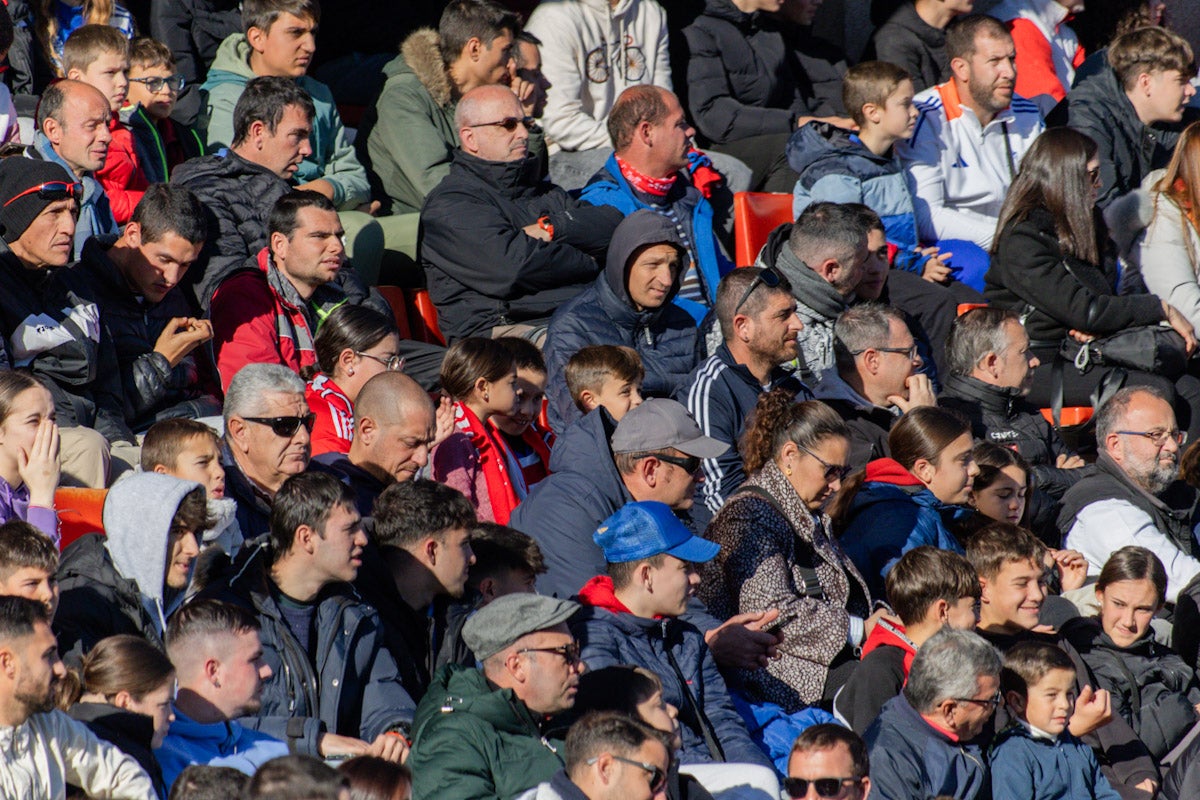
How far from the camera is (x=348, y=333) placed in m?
6.97

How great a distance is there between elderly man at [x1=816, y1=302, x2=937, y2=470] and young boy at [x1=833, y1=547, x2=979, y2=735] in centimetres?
130

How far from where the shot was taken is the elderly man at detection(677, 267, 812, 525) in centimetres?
718

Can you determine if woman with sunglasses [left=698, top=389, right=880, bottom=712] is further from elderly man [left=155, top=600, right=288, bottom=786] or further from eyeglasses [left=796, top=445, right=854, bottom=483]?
elderly man [left=155, top=600, right=288, bottom=786]

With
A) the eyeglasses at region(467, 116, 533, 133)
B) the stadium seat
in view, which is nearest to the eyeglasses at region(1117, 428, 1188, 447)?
the stadium seat

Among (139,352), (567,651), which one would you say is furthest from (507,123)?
(567,651)

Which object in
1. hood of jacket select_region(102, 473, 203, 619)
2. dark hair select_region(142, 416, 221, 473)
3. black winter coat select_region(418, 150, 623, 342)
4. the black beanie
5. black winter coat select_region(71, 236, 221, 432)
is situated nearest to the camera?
hood of jacket select_region(102, 473, 203, 619)

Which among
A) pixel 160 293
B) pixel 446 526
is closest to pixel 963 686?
pixel 446 526

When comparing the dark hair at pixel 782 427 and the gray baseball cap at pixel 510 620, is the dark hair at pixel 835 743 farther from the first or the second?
the dark hair at pixel 782 427

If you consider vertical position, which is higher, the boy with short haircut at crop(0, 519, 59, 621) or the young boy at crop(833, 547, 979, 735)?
the boy with short haircut at crop(0, 519, 59, 621)

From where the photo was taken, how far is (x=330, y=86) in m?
10.2

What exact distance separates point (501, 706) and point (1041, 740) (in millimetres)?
2113

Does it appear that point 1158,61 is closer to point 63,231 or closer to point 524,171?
point 524,171

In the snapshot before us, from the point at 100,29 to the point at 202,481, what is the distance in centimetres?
305

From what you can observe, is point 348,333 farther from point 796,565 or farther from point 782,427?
point 796,565
